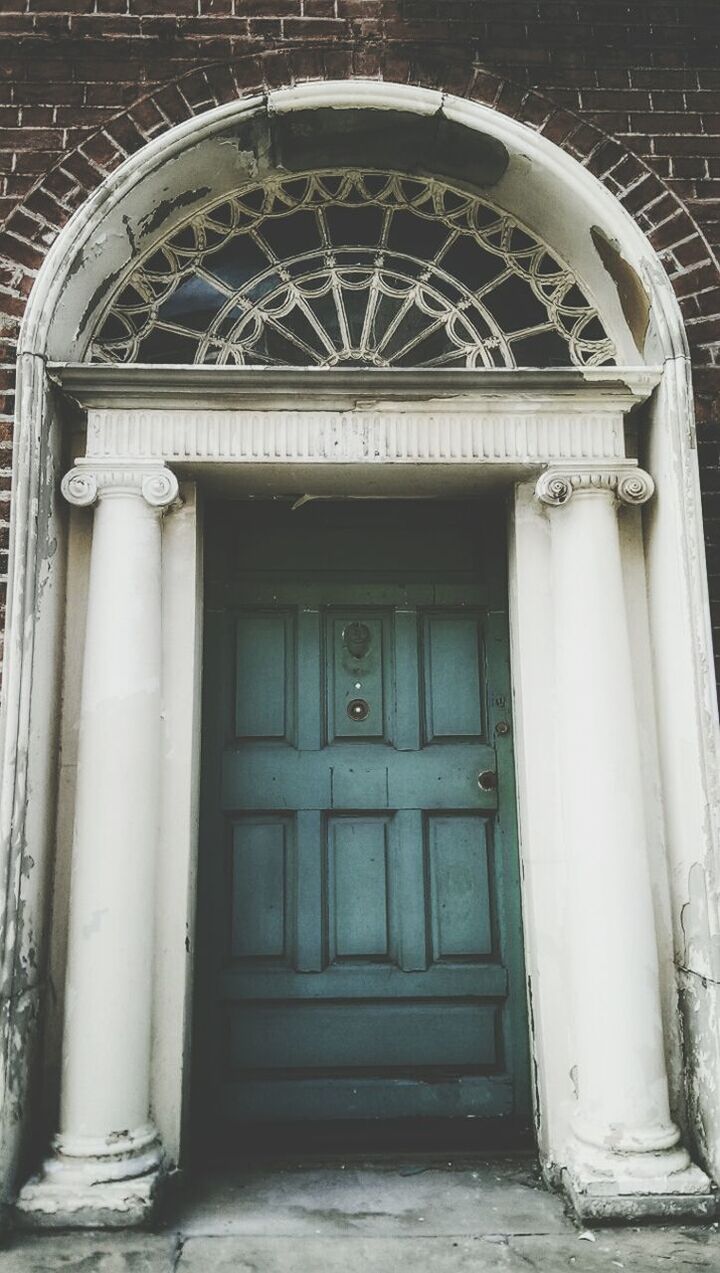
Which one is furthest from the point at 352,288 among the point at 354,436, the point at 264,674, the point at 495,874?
the point at 495,874

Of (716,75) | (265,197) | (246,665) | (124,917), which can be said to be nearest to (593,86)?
(716,75)

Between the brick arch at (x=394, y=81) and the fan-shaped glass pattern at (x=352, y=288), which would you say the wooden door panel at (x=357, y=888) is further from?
the brick arch at (x=394, y=81)

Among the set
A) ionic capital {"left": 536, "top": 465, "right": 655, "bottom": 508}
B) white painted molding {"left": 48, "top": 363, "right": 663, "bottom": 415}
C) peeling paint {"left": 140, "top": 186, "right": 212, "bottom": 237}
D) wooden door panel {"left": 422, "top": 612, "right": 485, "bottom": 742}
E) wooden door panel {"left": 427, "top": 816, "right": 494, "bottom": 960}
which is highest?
peeling paint {"left": 140, "top": 186, "right": 212, "bottom": 237}

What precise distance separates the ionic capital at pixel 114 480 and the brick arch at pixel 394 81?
54cm

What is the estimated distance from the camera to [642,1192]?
2.72m

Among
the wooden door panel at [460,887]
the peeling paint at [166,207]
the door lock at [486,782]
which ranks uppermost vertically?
the peeling paint at [166,207]

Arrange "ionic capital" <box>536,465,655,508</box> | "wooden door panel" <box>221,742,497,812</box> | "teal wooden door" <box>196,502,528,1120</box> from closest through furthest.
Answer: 1. "ionic capital" <box>536,465,655,508</box>
2. "teal wooden door" <box>196,502,528,1120</box>
3. "wooden door panel" <box>221,742,497,812</box>

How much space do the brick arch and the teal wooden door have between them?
112cm

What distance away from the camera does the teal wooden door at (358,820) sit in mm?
3301

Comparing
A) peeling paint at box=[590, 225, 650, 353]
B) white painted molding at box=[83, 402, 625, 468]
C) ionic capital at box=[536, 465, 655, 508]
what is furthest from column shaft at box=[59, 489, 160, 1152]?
peeling paint at box=[590, 225, 650, 353]

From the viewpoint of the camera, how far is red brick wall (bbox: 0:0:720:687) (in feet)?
10.7

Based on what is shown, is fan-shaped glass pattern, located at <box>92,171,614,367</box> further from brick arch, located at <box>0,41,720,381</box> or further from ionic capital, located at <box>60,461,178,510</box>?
ionic capital, located at <box>60,461,178,510</box>

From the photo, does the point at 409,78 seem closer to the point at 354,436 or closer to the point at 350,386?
the point at 350,386

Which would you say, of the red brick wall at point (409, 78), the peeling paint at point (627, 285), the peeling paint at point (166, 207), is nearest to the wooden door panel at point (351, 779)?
the red brick wall at point (409, 78)
